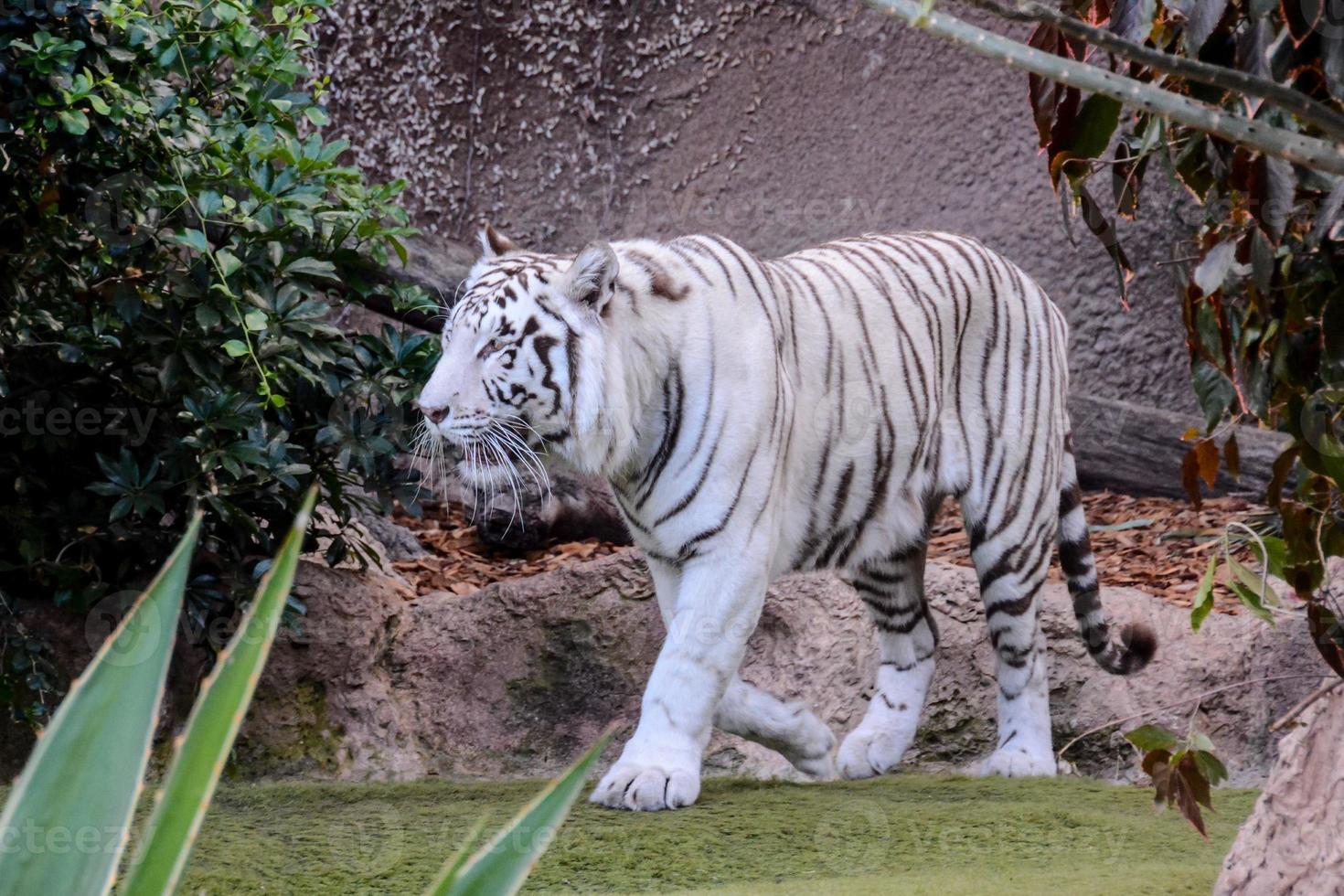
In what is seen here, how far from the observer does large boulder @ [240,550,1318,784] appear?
171 inches

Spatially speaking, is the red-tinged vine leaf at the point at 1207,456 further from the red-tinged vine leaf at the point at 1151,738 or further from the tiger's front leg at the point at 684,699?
the tiger's front leg at the point at 684,699

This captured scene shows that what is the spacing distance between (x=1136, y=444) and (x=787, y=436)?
10.3 feet

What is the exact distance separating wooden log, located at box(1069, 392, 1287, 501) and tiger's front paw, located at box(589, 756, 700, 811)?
354 centimetres

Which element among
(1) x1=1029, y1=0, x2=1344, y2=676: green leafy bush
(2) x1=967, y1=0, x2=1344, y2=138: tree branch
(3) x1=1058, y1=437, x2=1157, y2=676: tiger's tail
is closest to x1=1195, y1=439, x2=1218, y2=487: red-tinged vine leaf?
(1) x1=1029, y1=0, x2=1344, y2=676: green leafy bush

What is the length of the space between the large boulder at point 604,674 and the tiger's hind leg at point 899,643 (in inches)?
14.4

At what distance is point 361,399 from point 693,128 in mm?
3382

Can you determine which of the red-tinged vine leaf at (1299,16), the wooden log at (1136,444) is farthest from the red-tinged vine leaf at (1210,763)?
the wooden log at (1136,444)

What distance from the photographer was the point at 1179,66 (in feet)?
2.93

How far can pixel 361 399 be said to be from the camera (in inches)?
165

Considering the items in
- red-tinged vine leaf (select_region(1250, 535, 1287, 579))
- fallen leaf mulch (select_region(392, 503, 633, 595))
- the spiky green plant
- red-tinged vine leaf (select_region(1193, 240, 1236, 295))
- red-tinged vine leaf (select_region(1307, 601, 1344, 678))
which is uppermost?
red-tinged vine leaf (select_region(1193, 240, 1236, 295))

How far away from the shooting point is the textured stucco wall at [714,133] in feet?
21.9

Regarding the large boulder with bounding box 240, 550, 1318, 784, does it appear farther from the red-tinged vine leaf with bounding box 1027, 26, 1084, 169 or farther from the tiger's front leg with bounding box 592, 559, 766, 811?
the red-tinged vine leaf with bounding box 1027, 26, 1084, 169

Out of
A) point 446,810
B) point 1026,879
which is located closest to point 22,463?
point 446,810

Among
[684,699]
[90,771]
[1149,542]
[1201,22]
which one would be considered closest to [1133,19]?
[1201,22]
